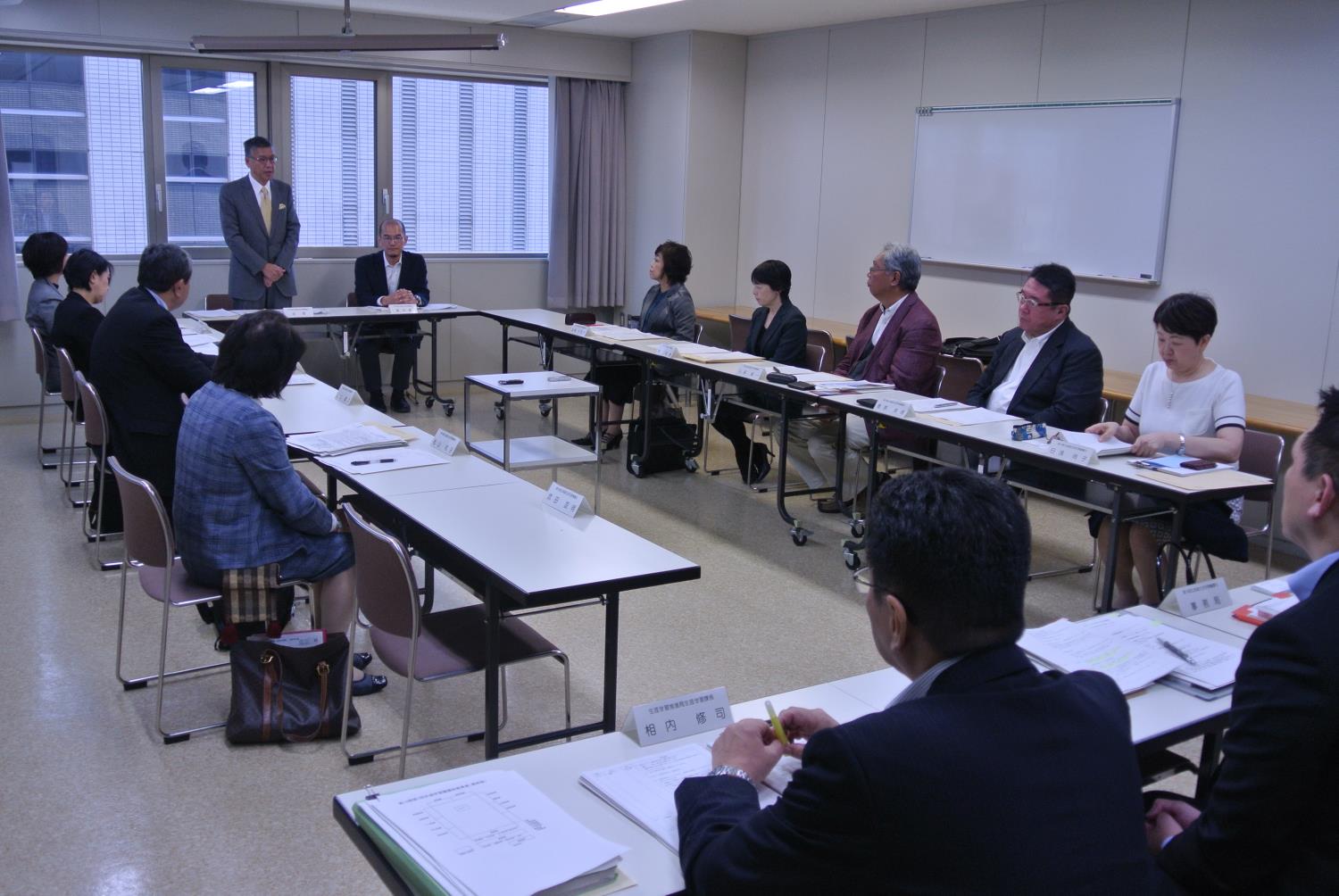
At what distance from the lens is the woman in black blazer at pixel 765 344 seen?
591cm

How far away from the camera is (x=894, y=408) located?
4.53 m

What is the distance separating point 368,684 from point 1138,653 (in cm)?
231

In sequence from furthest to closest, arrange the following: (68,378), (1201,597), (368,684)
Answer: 1. (68,378)
2. (368,684)
3. (1201,597)

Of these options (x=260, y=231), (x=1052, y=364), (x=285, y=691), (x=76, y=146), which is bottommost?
(x=285, y=691)

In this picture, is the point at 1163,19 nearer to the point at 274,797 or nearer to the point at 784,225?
the point at 784,225

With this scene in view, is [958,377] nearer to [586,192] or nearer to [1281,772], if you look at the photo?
[1281,772]

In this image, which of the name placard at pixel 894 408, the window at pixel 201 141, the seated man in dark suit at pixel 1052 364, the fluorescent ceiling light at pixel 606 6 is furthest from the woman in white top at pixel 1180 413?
the window at pixel 201 141

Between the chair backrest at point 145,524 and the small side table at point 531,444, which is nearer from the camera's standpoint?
the chair backrest at point 145,524

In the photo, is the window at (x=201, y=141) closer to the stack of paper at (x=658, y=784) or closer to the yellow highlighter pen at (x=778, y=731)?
the stack of paper at (x=658, y=784)

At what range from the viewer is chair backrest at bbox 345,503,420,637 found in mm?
2637

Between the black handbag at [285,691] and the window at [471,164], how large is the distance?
6040 millimetres

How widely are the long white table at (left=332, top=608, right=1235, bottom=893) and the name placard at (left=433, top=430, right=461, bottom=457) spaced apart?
200 centimetres

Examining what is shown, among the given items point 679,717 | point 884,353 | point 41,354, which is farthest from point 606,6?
point 679,717

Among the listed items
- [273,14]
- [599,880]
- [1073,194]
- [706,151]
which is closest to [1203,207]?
[1073,194]
